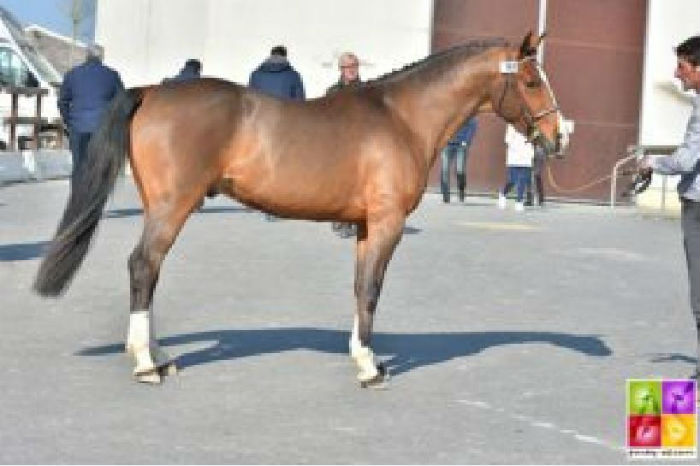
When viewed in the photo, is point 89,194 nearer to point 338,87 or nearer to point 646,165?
point 646,165

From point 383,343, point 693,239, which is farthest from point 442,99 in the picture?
point 383,343

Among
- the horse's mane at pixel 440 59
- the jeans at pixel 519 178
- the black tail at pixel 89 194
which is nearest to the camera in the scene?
the black tail at pixel 89 194

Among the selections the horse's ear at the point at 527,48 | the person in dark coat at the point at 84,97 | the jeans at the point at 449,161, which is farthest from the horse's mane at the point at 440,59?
the jeans at the point at 449,161

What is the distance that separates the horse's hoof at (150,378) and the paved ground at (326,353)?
0.38ft

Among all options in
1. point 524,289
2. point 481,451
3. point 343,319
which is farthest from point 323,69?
point 481,451

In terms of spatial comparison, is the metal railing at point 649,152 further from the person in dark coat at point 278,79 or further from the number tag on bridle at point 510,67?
the number tag on bridle at point 510,67

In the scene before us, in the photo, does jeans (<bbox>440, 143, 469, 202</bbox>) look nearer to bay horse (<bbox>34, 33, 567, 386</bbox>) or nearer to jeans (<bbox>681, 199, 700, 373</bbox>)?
bay horse (<bbox>34, 33, 567, 386</bbox>)

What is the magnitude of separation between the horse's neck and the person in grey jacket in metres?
1.11

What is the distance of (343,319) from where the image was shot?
10836 mm

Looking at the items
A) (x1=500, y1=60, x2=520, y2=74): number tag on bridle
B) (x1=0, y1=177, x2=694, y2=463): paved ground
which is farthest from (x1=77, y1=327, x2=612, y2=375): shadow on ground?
(x1=500, y1=60, x2=520, y2=74): number tag on bridle

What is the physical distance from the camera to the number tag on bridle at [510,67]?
8742 mm

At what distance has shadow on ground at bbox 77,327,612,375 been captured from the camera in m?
9.03

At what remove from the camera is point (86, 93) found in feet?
55.5

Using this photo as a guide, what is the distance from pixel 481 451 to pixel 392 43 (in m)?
27.0
